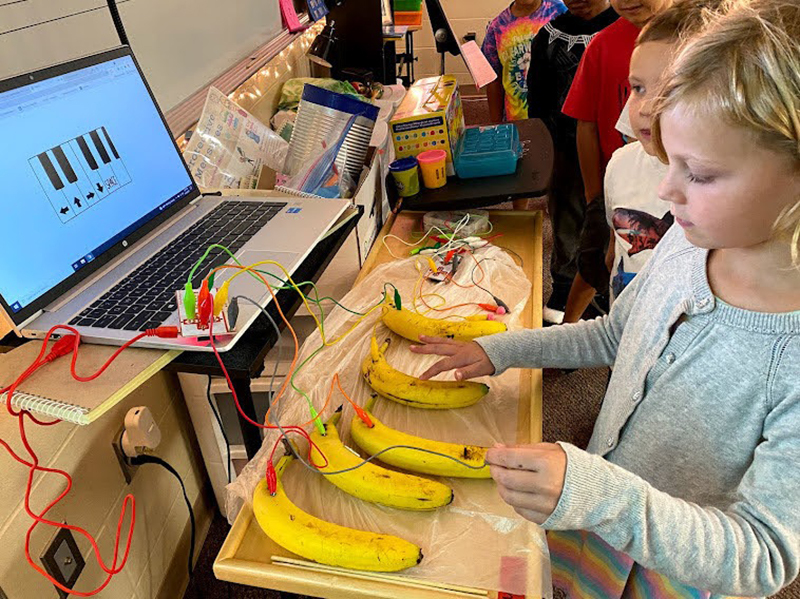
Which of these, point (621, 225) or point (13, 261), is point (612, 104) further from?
point (13, 261)

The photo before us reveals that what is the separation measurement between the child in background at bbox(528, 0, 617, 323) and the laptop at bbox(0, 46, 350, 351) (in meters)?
1.19

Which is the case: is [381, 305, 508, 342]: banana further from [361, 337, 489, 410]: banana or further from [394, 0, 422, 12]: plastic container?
[394, 0, 422, 12]: plastic container

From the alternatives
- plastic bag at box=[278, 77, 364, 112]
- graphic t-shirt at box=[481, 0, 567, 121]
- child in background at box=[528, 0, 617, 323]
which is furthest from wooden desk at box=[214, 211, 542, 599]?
graphic t-shirt at box=[481, 0, 567, 121]

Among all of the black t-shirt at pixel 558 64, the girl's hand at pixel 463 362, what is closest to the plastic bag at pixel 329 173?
the girl's hand at pixel 463 362

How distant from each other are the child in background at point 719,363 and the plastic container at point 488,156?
0.75 m

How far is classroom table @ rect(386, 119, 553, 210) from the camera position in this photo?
138cm

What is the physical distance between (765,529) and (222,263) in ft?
2.64

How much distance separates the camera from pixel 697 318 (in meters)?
0.69

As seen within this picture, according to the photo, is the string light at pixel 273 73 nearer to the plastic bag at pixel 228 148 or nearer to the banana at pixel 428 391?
the plastic bag at pixel 228 148

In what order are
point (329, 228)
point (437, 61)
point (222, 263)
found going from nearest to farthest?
point (222, 263) < point (329, 228) < point (437, 61)

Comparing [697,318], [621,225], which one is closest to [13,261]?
[697,318]

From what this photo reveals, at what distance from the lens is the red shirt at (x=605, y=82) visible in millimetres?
1528

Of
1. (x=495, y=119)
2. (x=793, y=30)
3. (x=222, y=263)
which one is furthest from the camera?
(x=495, y=119)

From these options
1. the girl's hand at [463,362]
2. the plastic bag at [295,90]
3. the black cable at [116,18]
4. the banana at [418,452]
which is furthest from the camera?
the plastic bag at [295,90]
